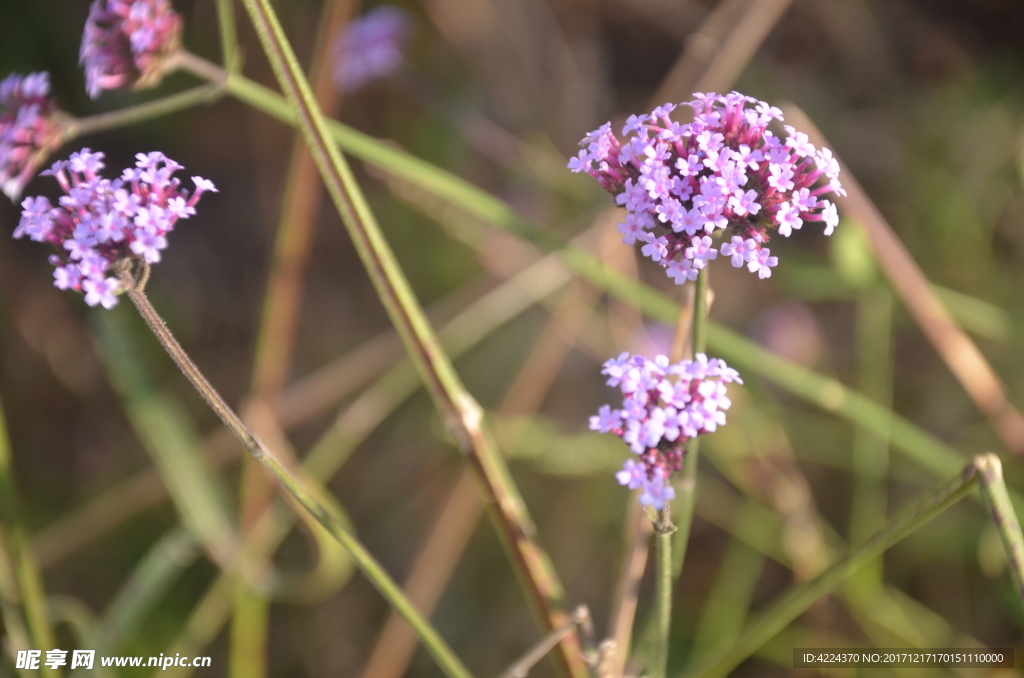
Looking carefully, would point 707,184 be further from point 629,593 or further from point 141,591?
point 141,591

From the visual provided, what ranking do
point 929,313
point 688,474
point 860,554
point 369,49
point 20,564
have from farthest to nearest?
point 369,49 → point 929,313 → point 20,564 → point 688,474 → point 860,554

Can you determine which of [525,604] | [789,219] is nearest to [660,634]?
[789,219]

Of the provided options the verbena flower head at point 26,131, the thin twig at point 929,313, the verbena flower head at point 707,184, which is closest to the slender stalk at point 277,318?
the verbena flower head at point 26,131

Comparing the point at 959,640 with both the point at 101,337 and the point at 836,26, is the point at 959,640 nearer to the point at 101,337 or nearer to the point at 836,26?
the point at 836,26

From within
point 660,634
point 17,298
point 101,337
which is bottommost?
point 660,634

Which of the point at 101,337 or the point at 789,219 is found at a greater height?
the point at 101,337

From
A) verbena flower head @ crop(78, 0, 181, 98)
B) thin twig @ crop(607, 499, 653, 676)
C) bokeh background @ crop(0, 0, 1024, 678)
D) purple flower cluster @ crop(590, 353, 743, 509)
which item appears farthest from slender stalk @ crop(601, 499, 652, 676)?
verbena flower head @ crop(78, 0, 181, 98)

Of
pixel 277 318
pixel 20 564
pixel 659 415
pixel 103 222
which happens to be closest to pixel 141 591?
pixel 20 564
